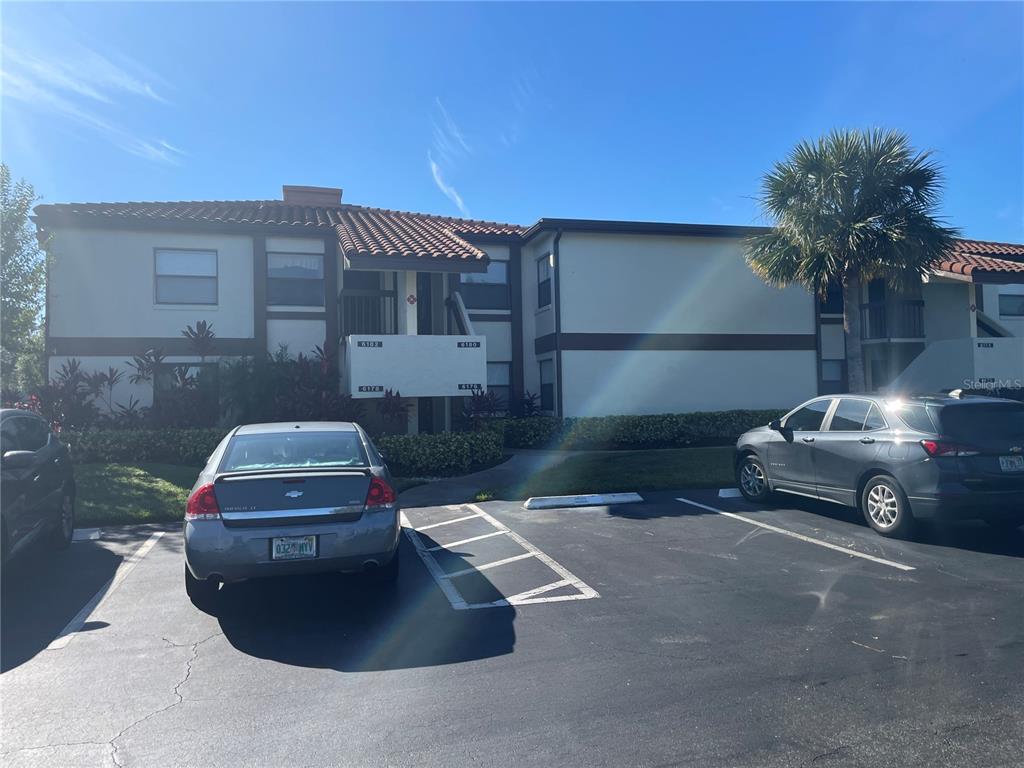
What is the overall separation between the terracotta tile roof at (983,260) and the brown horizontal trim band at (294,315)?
14232 millimetres

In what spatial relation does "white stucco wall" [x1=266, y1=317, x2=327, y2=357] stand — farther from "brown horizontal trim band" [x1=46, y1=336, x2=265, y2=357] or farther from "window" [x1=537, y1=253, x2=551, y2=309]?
"window" [x1=537, y1=253, x2=551, y2=309]

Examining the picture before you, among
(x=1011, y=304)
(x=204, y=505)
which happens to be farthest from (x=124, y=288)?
(x=1011, y=304)

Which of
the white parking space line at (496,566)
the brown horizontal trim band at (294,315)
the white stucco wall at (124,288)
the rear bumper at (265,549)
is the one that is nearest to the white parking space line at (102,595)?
the rear bumper at (265,549)

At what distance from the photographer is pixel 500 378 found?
2012 centimetres

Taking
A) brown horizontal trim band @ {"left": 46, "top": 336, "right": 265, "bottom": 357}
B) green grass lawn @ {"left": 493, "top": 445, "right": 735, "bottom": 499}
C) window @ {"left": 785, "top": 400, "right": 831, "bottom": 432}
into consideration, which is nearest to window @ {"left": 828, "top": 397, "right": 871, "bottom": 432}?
window @ {"left": 785, "top": 400, "right": 831, "bottom": 432}

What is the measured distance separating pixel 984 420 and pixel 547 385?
11829 mm

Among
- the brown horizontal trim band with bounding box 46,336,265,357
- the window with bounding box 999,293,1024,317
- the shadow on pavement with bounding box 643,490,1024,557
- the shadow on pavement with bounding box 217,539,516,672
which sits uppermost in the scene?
the window with bounding box 999,293,1024,317

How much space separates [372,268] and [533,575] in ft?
29.1

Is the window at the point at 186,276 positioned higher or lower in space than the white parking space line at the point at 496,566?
higher

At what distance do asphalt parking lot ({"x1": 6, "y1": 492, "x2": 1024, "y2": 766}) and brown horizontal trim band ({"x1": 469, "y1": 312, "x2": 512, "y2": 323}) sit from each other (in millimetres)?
12183

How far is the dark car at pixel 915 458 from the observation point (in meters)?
7.92

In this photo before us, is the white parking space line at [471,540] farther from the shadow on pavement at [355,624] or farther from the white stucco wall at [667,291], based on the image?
the white stucco wall at [667,291]

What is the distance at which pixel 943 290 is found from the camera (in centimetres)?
2084

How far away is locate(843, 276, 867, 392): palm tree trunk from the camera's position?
55.1ft
